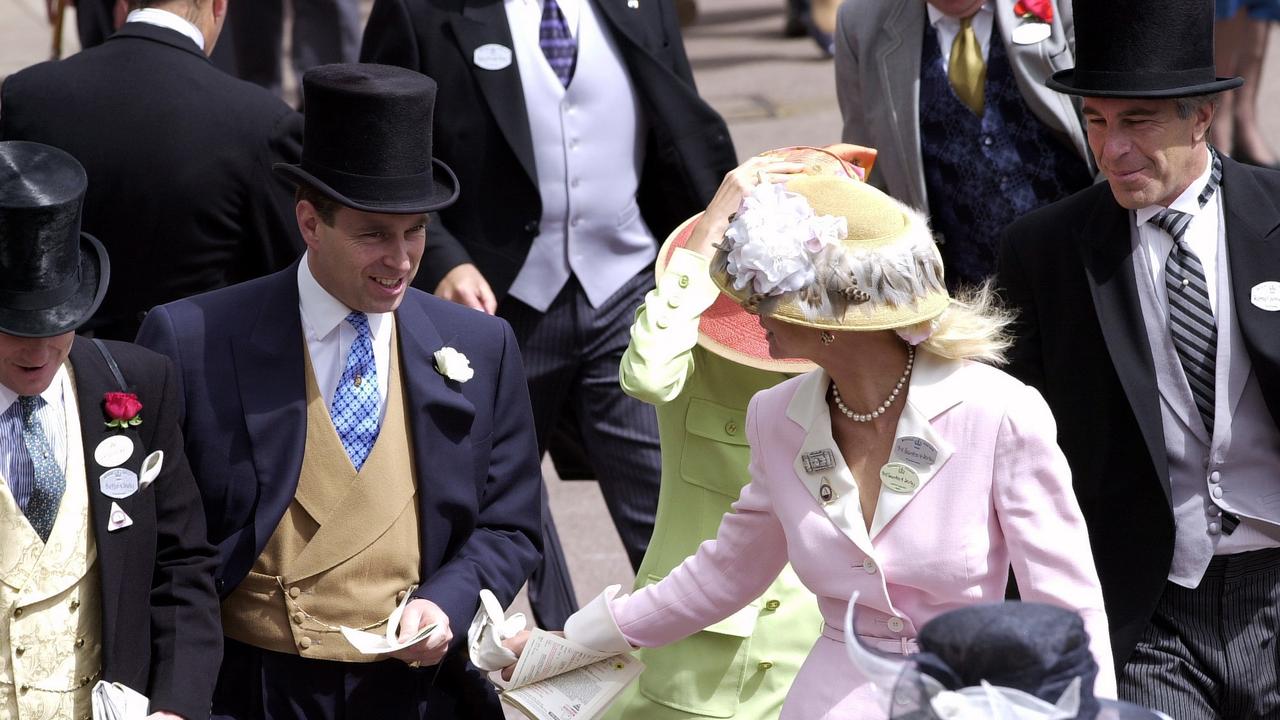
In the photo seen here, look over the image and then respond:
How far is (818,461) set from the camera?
3.48 metres

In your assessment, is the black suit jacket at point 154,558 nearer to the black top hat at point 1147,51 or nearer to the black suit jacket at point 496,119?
the black suit jacket at point 496,119

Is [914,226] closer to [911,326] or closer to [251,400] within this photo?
[911,326]

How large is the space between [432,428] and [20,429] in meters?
0.81

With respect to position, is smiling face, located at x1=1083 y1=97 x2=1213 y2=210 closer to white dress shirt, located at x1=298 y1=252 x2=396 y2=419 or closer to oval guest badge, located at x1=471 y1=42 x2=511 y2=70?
white dress shirt, located at x1=298 y1=252 x2=396 y2=419

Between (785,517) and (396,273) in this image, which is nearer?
(785,517)

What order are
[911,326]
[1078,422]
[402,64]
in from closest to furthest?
[911,326], [1078,422], [402,64]

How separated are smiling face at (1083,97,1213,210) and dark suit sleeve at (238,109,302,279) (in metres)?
2.12

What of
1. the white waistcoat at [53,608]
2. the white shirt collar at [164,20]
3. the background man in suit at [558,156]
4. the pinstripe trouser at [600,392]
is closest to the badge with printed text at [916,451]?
the white waistcoat at [53,608]

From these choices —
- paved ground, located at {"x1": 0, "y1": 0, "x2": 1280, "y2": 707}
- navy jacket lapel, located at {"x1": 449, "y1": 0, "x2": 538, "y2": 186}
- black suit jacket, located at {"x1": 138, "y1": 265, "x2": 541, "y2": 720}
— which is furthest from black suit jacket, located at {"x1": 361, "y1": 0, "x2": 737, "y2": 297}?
paved ground, located at {"x1": 0, "y1": 0, "x2": 1280, "y2": 707}

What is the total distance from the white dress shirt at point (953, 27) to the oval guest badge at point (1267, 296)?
60.9 inches

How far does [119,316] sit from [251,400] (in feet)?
4.53

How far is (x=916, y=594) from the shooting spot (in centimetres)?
339

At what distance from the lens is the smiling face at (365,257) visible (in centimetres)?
379

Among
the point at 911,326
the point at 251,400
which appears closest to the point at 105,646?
the point at 251,400
